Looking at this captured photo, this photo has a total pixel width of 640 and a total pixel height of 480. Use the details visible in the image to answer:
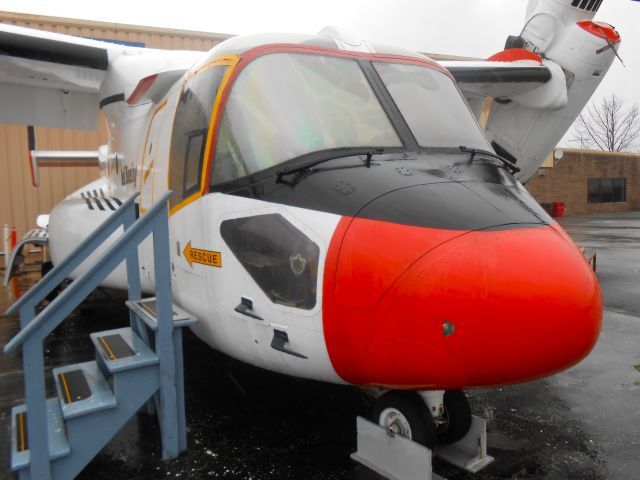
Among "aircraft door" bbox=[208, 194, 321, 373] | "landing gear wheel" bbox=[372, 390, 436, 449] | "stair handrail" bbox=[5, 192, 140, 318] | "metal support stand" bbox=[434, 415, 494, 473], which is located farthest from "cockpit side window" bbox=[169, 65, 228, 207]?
"metal support stand" bbox=[434, 415, 494, 473]

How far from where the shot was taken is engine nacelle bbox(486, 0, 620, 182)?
7465mm

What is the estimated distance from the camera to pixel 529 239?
2.33 m

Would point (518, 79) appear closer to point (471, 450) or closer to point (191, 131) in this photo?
point (191, 131)

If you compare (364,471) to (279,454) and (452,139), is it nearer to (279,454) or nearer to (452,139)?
(279,454)

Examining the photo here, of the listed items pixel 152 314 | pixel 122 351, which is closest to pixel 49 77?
pixel 152 314

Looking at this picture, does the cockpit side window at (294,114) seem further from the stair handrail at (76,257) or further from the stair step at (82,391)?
the stair step at (82,391)

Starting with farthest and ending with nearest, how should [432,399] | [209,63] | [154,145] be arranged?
[154,145]
[209,63]
[432,399]

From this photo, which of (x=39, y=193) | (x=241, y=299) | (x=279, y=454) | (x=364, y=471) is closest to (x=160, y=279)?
(x=241, y=299)

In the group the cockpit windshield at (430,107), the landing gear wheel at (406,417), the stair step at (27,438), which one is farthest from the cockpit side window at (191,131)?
the landing gear wheel at (406,417)

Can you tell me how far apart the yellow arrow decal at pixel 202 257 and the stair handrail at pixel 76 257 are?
0.79 meters

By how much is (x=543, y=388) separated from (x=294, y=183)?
3.12 metres

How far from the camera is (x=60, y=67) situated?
5.79 metres

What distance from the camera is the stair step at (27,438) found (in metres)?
2.72

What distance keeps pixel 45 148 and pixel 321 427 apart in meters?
11.8
